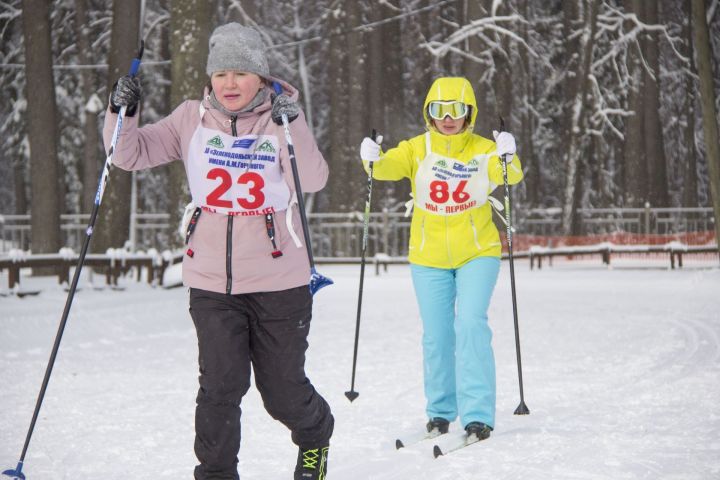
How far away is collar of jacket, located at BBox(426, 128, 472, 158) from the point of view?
6039 mm

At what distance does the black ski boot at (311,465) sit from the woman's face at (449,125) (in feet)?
7.48

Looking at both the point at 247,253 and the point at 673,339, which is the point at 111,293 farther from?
the point at 247,253

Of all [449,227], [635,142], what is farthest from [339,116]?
[449,227]

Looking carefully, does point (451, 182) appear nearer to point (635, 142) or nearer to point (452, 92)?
point (452, 92)

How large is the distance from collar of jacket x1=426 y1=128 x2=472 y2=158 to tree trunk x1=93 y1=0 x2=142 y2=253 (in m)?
12.1

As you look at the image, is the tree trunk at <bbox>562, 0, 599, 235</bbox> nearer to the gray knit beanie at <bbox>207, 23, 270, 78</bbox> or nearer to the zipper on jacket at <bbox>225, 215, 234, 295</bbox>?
Result: the gray knit beanie at <bbox>207, 23, 270, 78</bbox>

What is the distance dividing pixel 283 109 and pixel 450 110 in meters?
1.94

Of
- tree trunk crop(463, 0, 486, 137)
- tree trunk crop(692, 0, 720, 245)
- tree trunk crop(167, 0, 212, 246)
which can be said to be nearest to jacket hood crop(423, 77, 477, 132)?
tree trunk crop(167, 0, 212, 246)

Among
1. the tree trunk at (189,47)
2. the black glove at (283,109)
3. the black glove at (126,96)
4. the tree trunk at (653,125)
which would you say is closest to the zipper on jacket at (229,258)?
the black glove at (283,109)

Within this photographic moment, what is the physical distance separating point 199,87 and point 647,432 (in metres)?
10.0

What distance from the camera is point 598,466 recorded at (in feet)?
16.5

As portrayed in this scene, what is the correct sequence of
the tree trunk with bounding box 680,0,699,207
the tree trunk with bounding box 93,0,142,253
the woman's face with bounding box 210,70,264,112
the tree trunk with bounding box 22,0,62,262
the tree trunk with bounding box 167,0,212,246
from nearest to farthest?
the woman's face with bounding box 210,70,264,112, the tree trunk with bounding box 167,0,212,246, the tree trunk with bounding box 22,0,62,262, the tree trunk with bounding box 93,0,142,253, the tree trunk with bounding box 680,0,699,207

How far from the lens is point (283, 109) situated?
168 inches

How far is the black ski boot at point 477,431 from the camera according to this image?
569 cm
